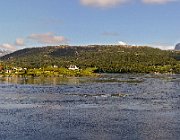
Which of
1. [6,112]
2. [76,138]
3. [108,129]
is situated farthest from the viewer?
[6,112]

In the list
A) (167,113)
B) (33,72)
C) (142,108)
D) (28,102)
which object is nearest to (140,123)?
(167,113)

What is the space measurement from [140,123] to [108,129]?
4.90 meters

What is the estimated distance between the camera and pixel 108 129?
38.1 m

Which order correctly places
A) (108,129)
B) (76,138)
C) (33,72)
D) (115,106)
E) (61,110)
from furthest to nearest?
(33,72) → (115,106) → (61,110) → (108,129) → (76,138)

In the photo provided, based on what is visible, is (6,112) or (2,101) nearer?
(6,112)

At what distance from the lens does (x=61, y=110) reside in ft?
170

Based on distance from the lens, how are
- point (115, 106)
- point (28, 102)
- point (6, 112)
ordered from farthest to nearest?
point (28, 102), point (115, 106), point (6, 112)

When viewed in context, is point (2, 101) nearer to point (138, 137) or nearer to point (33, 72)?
point (138, 137)

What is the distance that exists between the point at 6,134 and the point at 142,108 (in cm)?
2320

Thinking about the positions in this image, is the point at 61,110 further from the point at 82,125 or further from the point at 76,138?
the point at 76,138

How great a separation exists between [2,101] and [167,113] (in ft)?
84.1

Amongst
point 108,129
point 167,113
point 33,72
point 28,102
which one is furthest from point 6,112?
point 33,72

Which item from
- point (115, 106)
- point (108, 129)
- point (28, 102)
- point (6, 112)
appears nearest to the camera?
point (108, 129)

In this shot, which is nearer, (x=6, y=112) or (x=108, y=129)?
(x=108, y=129)
